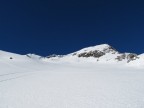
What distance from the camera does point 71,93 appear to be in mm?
11648

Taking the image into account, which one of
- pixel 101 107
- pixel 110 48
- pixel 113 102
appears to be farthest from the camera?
pixel 110 48

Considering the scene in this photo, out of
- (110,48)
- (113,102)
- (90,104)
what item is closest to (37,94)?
(90,104)

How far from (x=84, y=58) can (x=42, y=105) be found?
94.9 m

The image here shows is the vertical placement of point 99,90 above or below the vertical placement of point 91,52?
below

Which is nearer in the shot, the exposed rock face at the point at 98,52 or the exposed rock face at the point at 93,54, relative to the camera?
the exposed rock face at the point at 93,54

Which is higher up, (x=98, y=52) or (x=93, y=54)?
(x=98, y=52)

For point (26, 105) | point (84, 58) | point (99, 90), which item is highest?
point (84, 58)

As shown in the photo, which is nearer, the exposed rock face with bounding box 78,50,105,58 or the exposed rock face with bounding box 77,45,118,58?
the exposed rock face with bounding box 78,50,105,58

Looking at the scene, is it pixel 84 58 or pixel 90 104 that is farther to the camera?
pixel 84 58

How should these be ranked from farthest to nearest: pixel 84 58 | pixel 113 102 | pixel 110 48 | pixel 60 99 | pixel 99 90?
pixel 110 48 → pixel 84 58 → pixel 99 90 → pixel 60 99 → pixel 113 102

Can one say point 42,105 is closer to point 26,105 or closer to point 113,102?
point 26,105

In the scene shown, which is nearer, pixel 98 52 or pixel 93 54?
pixel 93 54

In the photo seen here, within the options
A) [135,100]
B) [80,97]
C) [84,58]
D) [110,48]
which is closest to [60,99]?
[80,97]

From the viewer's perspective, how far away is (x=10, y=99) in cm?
1032
